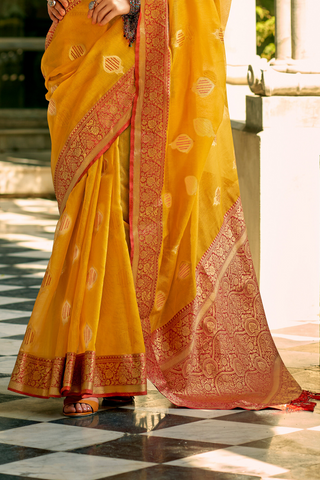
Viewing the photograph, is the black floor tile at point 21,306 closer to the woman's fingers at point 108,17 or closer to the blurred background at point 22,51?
the woman's fingers at point 108,17

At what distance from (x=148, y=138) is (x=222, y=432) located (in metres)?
0.96

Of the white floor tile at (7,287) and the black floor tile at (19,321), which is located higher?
Result: the white floor tile at (7,287)

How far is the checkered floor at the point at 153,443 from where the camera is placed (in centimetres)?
232

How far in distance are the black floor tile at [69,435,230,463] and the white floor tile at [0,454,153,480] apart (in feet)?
0.13

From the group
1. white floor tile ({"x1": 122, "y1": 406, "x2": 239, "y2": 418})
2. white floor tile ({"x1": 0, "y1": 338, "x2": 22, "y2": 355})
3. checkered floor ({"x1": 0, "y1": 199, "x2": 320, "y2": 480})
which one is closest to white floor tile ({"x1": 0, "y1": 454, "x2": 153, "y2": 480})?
checkered floor ({"x1": 0, "y1": 199, "x2": 320, "y2": 480})

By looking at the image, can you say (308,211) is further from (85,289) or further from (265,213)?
(85,289)

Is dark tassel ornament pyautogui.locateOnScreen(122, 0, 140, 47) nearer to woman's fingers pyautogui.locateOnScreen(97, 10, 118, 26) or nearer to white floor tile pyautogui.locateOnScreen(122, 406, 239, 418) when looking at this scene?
woman's fingers pyautogui.locateOnScreen(97, 10, 118, 26)

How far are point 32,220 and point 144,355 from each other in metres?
5.52

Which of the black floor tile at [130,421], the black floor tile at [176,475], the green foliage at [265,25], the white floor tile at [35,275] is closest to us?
the black floor tile at [176,475]

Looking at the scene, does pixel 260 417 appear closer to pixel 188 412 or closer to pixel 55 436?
pixel 188 412

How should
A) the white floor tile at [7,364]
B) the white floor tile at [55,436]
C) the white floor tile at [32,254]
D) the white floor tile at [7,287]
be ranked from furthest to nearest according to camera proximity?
1. the white floor tile at [32,254]
2. the white floor tile at [7,287]
3. the white floor tile at [7,364]
4. the white floor tile at [55,436]

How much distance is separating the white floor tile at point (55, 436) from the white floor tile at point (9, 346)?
0.97 meters

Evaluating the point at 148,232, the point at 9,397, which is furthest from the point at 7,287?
the point at 148,232

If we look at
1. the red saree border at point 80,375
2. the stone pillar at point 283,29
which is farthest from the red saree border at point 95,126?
the stone pillar at point 283,29
